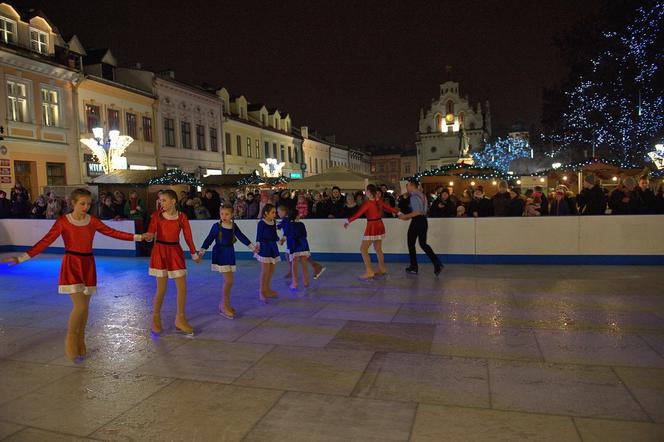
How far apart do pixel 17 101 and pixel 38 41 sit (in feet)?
10.6

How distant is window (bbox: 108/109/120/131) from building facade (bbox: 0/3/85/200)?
2.30m

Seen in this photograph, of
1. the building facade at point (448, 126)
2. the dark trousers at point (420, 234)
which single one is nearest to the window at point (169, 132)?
the dark trousers at point (420, 234)

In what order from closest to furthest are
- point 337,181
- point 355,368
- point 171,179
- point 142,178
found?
point 355,368 < point 142,178 < point 171,179 < point 337,181

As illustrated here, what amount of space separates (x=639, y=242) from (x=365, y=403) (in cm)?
876

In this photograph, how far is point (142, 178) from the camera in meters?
17.4

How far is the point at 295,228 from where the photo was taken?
8367mm

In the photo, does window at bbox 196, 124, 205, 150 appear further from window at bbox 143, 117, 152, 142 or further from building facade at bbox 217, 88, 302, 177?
window at bbox 143, 117, 152, 142

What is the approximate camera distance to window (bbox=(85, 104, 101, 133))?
75.7ft

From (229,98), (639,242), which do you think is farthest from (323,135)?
(639,242)

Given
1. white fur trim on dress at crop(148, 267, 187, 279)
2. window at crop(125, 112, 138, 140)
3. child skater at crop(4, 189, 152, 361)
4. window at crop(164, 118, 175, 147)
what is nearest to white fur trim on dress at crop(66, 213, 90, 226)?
child skater at crop(4, 189, 152, 361)

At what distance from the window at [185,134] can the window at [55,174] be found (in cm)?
947

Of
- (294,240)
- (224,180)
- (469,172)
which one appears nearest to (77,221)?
(294,240)

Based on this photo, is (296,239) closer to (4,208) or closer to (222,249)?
(222,249)

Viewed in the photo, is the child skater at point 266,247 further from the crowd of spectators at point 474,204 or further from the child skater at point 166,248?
the crowd of spectators at point 474,204
